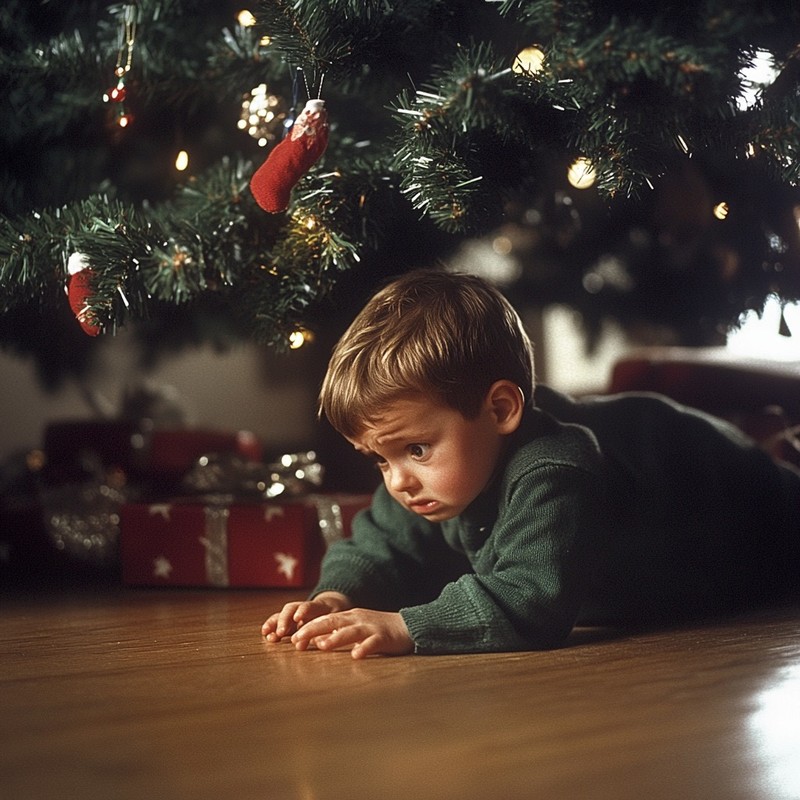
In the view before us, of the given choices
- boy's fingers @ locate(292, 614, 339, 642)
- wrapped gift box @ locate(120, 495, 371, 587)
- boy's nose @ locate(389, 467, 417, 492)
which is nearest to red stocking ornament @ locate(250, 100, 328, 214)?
boy's nose @ locate(389, 467, 417, 492)

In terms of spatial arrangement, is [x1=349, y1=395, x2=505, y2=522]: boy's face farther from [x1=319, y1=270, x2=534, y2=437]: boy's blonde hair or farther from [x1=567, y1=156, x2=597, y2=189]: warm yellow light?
[x1=567, y1=156, x2=597, y2=189]: warm yellow light

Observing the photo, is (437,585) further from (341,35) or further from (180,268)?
(341,35)

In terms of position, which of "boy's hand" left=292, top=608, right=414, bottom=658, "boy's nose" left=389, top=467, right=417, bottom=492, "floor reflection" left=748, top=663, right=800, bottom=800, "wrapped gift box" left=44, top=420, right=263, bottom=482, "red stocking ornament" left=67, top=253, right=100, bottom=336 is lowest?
"floor reflection" left=748, top=663, right=800, bottom=800

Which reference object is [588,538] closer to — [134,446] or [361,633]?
[361,633]

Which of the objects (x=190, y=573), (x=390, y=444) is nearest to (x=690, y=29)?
(x=390, y=444)

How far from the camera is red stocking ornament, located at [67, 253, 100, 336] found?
3.33 feet

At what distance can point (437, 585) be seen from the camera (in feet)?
3.82

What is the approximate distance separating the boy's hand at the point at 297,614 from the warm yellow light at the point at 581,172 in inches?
17.8

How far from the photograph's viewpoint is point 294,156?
0.94m

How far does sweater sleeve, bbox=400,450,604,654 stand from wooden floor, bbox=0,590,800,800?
2 centimetres

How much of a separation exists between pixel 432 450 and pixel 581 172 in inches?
13.3

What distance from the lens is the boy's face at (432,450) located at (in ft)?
3.21

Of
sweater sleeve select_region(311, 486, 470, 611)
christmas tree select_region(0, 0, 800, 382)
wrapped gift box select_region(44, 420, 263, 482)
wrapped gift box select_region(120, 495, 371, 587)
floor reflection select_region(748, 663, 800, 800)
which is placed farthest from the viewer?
wrapped gift box select_region(44, 420, 263, 482)

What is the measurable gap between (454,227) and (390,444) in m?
0.20
